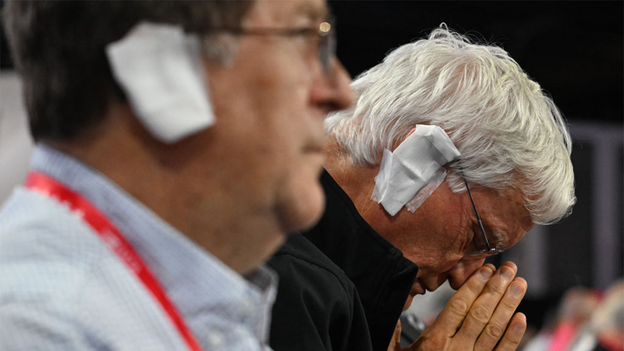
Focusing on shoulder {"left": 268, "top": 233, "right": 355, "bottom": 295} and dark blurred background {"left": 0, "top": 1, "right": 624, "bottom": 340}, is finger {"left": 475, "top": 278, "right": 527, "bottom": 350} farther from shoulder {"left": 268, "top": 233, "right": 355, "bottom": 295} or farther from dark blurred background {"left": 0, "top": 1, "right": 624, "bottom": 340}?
dark blurred background {"left": 0, "top": 1, "right": 624, "bottom": 340}

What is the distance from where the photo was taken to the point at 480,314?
153 centimetres

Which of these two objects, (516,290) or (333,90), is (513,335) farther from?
(333,90)

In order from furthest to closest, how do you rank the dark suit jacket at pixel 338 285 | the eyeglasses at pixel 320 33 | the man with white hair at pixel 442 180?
the man with white hair at pixel 442 180
the dark suit jacket at pixel 338 285
the eyeglasses at pixel 320 33

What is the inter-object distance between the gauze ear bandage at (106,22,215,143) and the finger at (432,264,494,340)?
1021 millimetres

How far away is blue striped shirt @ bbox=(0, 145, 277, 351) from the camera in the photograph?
0.57 meters

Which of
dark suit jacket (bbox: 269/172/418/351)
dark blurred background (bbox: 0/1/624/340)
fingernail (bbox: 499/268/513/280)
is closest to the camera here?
dark suit jacket (bbox: 269/172/418/351)

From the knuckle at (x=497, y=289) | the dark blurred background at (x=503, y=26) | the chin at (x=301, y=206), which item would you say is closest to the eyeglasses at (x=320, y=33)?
the chin at (x=301, y=206)

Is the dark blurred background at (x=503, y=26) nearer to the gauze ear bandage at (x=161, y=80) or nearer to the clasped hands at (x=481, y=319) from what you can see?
the clasped hands at (x=481, y=319)

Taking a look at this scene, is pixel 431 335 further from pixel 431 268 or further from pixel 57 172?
pixel 57 172

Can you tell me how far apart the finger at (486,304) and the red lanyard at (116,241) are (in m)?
1.00

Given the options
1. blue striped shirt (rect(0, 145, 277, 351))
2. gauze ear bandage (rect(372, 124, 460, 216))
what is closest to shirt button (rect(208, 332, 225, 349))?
blue striped shirt (rect(0, 145, 277, 351))

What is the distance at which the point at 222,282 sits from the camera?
2.19 ft

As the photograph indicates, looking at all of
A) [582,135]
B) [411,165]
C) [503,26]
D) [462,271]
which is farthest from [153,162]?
[582,135]

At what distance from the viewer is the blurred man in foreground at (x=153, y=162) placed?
607 mm
